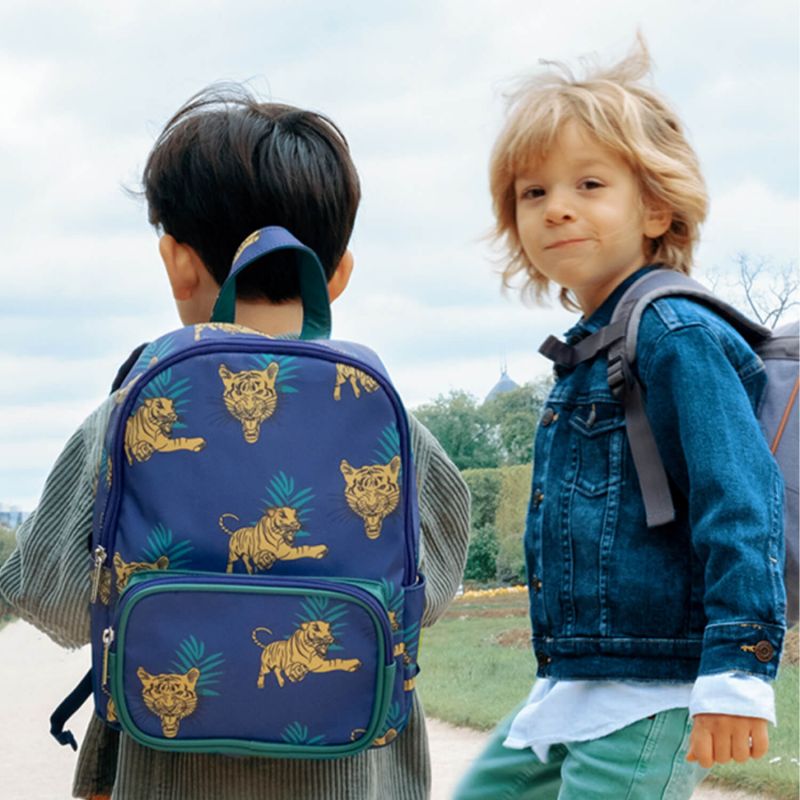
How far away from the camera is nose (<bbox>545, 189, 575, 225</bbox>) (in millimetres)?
1762

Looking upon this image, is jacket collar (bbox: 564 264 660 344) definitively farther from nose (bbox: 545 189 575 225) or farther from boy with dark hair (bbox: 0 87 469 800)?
boy with dark hair (bbox: 0 87 469 800)

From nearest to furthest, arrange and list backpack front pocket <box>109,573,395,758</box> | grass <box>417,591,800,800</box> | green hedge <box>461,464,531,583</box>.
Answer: backpack front pocket <box>109,573,395,758</box>, grass <box>417,591,800,800</box>, green hedge <box>461,464,531,583</box>

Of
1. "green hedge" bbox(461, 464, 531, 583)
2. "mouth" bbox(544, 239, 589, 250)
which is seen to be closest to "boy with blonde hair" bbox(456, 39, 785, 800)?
"mouth" bbox(544, 239, 589, 250)

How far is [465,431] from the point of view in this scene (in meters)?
6.89

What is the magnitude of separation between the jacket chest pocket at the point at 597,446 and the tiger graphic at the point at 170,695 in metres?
0.61

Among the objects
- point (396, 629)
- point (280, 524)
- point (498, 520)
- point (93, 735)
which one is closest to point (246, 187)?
point (280, 524)

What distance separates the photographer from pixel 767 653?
4.83 ft

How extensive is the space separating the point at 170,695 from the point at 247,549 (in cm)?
16

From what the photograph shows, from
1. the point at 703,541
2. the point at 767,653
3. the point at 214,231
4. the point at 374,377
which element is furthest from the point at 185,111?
the point at 767,653

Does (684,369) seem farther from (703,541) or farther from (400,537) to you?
(400,537)

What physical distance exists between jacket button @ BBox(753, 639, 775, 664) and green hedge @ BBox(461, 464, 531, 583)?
16.2 feet

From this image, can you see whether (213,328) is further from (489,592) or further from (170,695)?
(489,592)

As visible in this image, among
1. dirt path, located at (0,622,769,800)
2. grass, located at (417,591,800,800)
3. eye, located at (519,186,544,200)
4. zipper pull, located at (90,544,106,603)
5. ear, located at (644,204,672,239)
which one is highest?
eye, located at (519,186,544,200)

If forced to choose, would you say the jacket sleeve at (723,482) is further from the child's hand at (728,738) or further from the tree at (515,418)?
the tree at (515,418)
